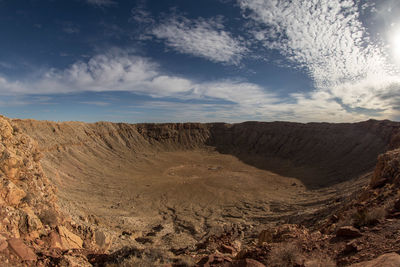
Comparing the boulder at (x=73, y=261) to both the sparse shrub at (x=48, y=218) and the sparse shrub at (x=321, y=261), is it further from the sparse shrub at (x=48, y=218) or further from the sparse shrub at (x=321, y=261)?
the sparse shrub at (x=321, y=261)

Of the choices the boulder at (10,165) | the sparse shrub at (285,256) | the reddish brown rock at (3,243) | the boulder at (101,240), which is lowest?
the boulder at (101,240)

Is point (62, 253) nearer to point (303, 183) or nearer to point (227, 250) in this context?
point (227, 250)

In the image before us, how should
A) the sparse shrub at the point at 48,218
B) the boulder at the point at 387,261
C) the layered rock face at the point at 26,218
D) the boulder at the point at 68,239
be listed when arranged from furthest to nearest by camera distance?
the sparse shrub at the point at 48,218 < the boulder at the point at 68,239 < the layered rock face at the point at 26,218 < the boulder at the point at 387,261

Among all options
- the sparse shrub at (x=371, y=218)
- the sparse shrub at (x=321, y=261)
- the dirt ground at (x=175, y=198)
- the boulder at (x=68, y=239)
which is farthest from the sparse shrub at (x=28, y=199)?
the sparse shrub at (x=371, y=218)

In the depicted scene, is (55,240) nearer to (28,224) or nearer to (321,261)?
(28,224)

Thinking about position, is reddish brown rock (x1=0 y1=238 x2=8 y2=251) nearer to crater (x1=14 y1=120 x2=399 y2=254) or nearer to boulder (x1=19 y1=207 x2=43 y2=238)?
boulder (x1=19 y1=207 x2=43 y2=238)

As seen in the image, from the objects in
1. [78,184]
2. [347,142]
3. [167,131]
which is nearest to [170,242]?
[78,184]
